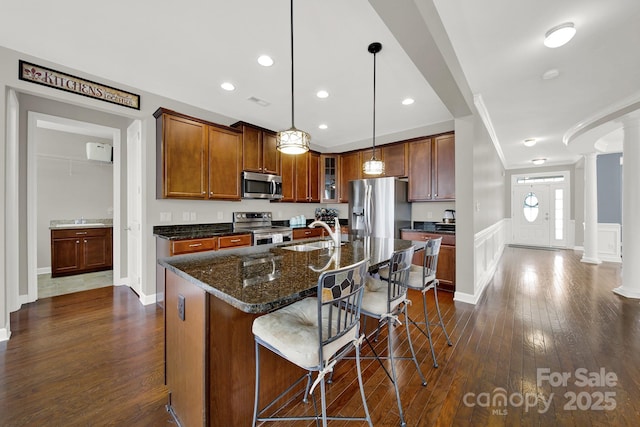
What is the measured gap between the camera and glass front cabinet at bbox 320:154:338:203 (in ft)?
18.0

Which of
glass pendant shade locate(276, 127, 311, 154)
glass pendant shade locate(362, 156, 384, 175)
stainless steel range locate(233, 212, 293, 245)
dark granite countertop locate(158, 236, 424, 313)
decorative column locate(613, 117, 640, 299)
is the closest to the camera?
dark granite countertop locate(158, 236, 424, 313)

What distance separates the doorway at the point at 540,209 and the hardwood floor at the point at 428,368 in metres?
5.50

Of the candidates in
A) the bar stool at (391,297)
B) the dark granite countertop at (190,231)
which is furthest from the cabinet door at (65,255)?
the bar stool at (391,297)

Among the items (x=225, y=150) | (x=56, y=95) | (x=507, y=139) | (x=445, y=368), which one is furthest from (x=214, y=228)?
(x=507, y=139)

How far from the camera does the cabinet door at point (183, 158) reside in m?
3.23

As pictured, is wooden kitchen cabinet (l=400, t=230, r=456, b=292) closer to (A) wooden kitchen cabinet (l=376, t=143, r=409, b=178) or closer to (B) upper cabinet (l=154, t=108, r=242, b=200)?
(A) wooden kitchen cabinet (l=376, t=143, r=409, b=178)

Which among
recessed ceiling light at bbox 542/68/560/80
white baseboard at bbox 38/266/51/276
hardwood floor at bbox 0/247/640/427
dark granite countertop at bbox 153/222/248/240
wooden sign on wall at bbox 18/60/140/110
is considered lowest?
hardwood floor at bbox 0/247/640/427

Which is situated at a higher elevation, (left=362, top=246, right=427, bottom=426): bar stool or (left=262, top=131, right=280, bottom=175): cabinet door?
(left=262, top=131, right=280, bottom=175): cabinet door

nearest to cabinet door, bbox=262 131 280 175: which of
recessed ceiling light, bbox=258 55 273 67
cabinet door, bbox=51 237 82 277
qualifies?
recessed ceiling light, bbox=258 55 273 67

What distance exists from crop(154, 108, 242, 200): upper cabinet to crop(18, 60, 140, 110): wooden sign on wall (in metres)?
0.34

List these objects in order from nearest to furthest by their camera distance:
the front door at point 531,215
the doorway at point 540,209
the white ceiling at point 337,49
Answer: the white ceiling at point 337,49, the doorway at point 540,209, the front door at point 531,215

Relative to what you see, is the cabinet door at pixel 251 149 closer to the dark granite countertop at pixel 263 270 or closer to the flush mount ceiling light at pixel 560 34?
the dark granite countertop at pixel 263 270

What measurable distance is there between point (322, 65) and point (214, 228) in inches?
110

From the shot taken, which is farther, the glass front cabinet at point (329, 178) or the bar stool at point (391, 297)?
the glass front cabinet at point (329, 178)
